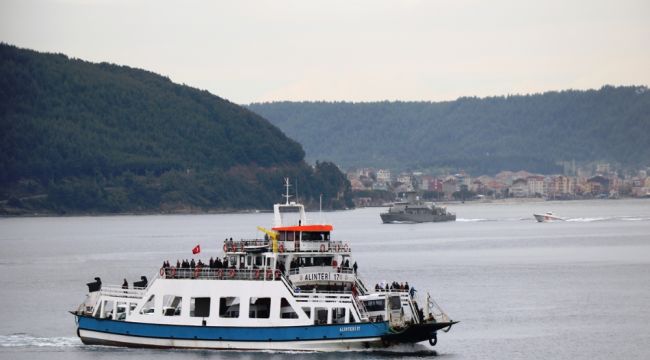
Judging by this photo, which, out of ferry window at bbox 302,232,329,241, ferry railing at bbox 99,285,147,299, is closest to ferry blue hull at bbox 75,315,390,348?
ferry railing at bbox 99,285,147,299

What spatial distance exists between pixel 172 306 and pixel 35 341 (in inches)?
Answer: 288

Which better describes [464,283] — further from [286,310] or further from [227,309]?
[286,310]

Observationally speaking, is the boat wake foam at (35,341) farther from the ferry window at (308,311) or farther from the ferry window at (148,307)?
the ferry window at (308,311)

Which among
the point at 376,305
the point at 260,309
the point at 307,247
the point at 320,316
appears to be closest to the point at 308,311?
the point at 320,316

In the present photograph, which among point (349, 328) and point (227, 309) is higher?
point (227, 309)

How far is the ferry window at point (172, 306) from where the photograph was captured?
176ft

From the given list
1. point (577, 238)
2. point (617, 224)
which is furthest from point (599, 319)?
point (617, 224)

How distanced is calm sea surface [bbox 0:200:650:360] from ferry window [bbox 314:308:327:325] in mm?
1452

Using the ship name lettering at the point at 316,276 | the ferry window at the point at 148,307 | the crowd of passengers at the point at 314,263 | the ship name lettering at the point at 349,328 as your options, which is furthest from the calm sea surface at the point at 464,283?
the crowd of passengers at the point at 314,263

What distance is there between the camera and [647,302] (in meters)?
73.2

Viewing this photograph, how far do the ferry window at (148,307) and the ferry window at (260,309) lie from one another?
3838mm

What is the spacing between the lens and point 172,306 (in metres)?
54.2

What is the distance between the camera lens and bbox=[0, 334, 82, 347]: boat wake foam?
56625 millimetres

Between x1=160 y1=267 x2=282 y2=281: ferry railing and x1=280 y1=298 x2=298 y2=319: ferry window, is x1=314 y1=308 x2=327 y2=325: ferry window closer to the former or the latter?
x1=280 y1=298 x2=298 y2=319: ferry window
